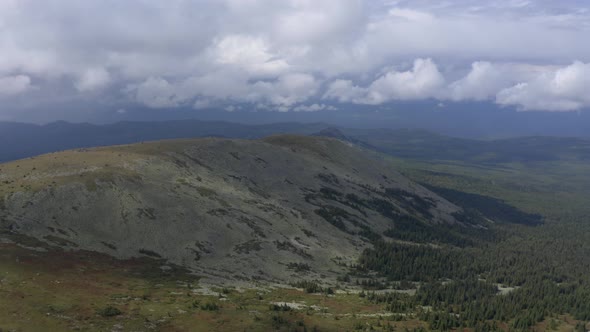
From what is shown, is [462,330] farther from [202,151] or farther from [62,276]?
[202,151]

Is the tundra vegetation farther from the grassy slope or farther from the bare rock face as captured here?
the bare rock face

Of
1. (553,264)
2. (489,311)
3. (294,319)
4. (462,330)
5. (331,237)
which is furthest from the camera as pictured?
(553,264)

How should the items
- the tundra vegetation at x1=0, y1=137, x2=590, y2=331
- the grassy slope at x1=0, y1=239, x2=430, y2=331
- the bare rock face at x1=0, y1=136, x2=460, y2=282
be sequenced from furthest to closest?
the bare rock face at x1=0, y1=136, x2=460, y2=282 < the tundra vegetation at x1=0, y1=137, x2=590, y2=331 < the grassy slope at x1=0, y1=239, x2=430, y2=331

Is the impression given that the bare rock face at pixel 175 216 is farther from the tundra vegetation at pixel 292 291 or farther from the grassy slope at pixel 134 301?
the grassy slope at pixel 134 301

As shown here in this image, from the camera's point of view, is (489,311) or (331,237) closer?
(489,311)

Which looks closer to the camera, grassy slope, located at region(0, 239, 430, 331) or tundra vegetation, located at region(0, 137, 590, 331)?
grassy slope, located at region(0, 239, 430, 331)

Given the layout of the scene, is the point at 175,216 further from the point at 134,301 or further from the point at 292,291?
the point at 134,301

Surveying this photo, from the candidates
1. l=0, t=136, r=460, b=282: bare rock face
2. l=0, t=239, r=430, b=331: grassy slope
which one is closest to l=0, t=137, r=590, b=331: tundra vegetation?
l=0, t=239, r=430, b=331: grassy slope

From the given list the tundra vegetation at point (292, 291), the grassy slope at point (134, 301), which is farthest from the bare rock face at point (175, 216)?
the grassy slope at point (134, 301)

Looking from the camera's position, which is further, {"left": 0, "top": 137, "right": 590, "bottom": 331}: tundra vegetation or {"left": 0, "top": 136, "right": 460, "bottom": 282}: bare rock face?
{"left": 0, "top": 136, "right": 460, "bottom": 282}: bare rock face

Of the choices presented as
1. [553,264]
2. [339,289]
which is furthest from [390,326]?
[553,264]

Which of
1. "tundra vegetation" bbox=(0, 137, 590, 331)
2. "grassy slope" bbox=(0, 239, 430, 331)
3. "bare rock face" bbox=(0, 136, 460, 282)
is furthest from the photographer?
"bare rock face" bbox=(0, 136, 460, 282)
